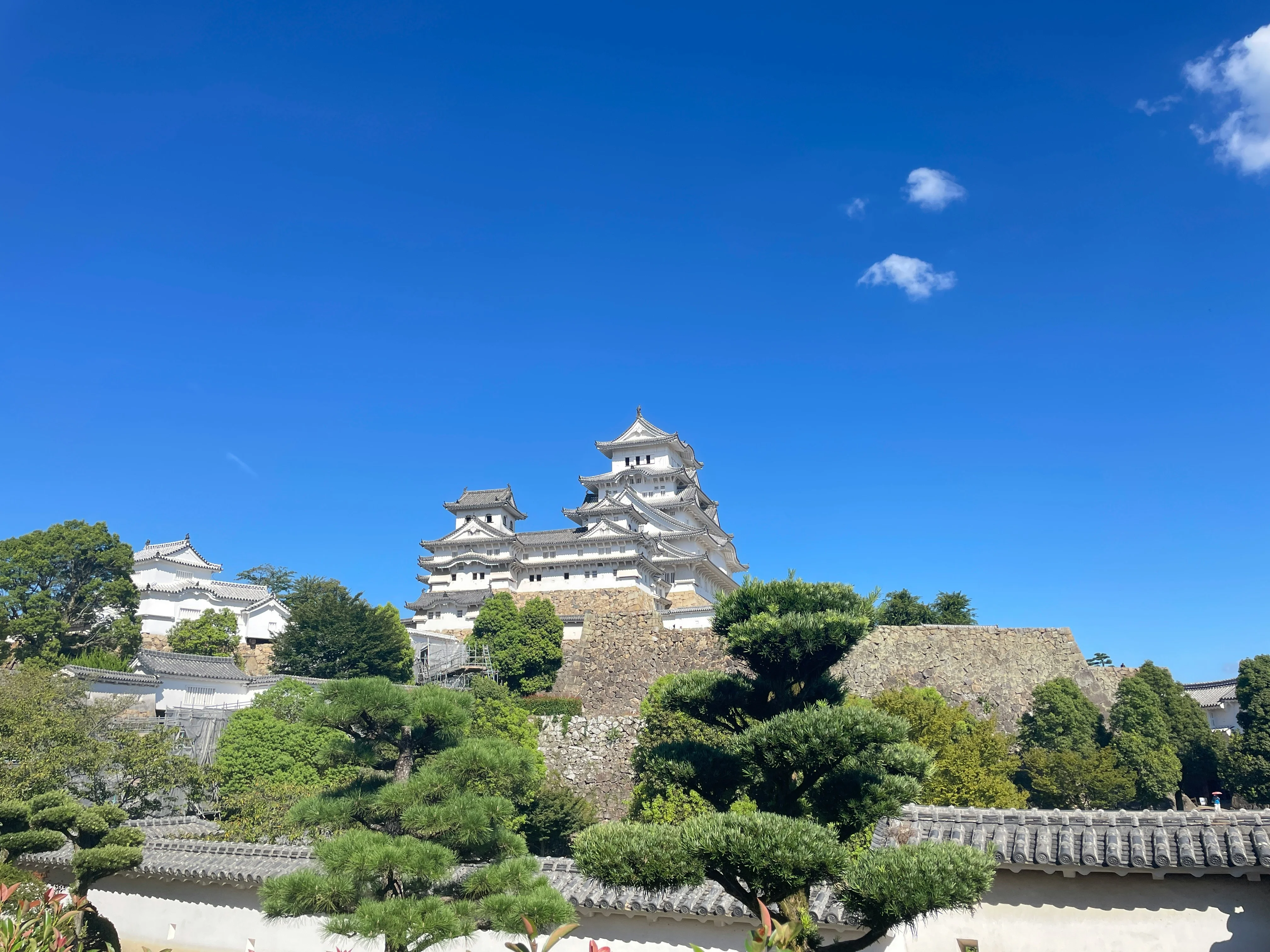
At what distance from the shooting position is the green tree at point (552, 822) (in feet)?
62.1

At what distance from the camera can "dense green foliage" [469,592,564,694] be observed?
97.7 feet

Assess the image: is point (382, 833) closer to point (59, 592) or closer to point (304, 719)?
point (304, 719)

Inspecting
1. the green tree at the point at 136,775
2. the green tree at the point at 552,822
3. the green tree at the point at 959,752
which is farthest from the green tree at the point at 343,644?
the green tree at the point at 959,752

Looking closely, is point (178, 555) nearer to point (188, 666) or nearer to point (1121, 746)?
point (188, 666)

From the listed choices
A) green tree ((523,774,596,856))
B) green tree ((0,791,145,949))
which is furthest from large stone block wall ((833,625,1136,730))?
green tree ((0,791,145,949))

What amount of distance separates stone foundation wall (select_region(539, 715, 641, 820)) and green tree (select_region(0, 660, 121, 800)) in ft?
36.7

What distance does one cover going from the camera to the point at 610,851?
5.96m

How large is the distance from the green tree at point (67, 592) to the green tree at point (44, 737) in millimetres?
10477

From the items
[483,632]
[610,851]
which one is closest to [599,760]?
[483,632]

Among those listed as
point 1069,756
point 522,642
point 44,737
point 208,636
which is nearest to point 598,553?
point 522,642

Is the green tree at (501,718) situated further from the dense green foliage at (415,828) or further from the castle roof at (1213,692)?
the castle roof at (1213,692)

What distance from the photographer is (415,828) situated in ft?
25.5

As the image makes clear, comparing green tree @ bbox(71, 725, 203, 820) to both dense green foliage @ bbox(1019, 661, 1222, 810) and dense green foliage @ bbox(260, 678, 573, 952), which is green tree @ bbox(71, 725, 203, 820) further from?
dense green foliage @ bbox(1019, 661, 1222, 810)

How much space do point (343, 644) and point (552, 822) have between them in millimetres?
14611
